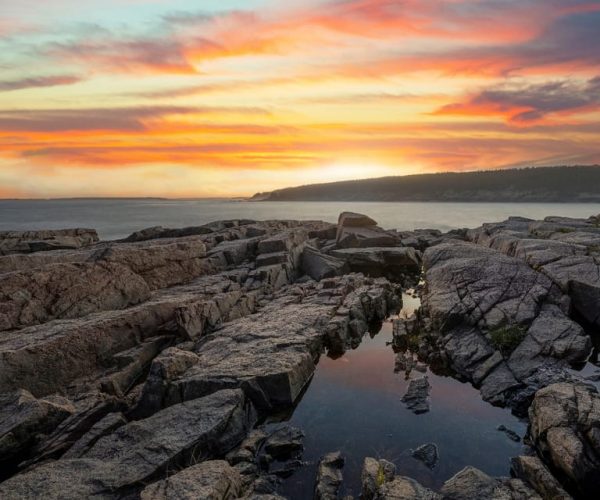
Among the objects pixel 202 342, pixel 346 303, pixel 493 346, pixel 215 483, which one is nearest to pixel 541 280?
pixel 493 346

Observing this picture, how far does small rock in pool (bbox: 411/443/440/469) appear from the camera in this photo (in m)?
11.5

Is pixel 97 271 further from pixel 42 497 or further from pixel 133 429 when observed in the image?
pixel 42 497

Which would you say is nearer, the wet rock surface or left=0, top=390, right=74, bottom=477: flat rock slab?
the wet rock surface

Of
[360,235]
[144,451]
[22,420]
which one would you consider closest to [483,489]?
[144,451]

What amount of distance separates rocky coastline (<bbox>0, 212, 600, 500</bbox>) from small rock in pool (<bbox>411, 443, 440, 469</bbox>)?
0.05 metres

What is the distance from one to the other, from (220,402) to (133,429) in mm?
2496

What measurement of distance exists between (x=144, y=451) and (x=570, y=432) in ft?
35.0

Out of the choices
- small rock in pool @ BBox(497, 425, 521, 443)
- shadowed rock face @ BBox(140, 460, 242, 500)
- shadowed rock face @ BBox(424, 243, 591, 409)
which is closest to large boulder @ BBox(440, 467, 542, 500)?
small rock in pool @ BBox(497, 425, 521, 443)

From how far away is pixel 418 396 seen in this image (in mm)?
15023

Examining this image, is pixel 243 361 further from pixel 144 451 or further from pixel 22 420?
pixel 22 420

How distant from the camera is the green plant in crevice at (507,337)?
16.8 metres

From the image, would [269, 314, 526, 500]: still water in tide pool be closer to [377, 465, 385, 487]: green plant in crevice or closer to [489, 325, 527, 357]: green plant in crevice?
[377, 465, 385, 487]: green plant in crevice

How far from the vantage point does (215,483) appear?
30.8 feet

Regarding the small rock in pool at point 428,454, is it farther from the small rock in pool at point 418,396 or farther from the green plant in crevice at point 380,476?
the small rock in pool at point 418,396
